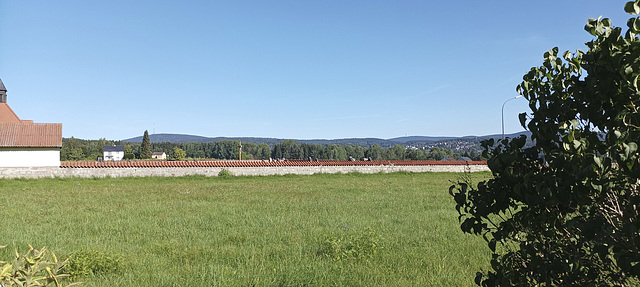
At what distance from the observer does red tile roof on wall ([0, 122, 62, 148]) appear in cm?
3089

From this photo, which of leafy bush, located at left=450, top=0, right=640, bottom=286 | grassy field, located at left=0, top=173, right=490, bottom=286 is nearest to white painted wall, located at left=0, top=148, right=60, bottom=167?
grassy field, located at left=0, top=173, right=490, bottom=286

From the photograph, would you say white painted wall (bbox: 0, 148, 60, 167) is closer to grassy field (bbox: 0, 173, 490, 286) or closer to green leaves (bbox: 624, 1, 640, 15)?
grassy field (bbox: 0, 173, 490, 286)

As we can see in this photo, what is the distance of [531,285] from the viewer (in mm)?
2682

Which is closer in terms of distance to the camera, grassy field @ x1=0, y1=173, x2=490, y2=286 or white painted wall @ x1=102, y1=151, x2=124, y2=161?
grassy field @ x1=0, y1=173, x2=490, y2=286

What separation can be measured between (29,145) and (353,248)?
33228 mm

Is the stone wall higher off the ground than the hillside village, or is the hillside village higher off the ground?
the hillside village

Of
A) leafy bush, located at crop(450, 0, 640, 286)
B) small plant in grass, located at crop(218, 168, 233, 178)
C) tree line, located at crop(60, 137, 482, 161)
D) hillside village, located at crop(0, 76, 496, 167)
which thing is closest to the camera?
leafy bush, located at crop(450, 0, 640, 286)

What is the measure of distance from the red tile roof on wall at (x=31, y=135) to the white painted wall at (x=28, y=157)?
19.4 inches

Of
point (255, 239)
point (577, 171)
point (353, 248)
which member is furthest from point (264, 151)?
point (577, 171)

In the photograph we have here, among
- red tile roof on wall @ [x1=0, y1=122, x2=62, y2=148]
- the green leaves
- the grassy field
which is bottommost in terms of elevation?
the grassy field

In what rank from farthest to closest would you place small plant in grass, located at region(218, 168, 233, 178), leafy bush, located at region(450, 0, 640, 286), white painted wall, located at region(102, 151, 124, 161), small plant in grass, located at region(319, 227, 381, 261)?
white painted wall, located at region(102, 151, 124, 161), small plant in grass, located at region(218, 168, 233, 178), small plant in grass, located at region(319, 227, 381, 261), leafy bush, located at region(450, 0, 640, 286)

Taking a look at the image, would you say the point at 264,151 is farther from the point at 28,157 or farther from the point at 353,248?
the point at 353,248

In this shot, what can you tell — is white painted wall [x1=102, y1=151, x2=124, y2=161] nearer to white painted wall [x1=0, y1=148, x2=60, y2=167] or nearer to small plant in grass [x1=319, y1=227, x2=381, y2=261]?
white painted wall [x1=0, y1=148, x2=60, y2=167]

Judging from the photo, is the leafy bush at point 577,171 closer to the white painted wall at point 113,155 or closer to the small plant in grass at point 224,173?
the small plant in grass at point 224,173
